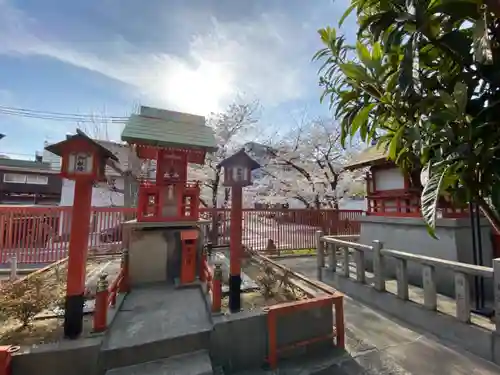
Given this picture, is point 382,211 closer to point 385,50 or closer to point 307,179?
point 385,50

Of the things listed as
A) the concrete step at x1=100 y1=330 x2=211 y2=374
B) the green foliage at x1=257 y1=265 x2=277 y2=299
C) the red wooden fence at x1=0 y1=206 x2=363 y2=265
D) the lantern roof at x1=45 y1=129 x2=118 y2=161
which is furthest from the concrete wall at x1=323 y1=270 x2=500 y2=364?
the lantern roof at x1=45 y1=129 x2=118 y2=161

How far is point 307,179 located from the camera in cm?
1407

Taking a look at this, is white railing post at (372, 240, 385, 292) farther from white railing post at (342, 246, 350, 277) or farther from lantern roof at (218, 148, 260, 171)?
lantern roof at (218, 148, 260, 171)

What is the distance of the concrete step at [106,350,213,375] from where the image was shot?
283 centimetres

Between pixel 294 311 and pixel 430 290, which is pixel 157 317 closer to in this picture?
pixel 294 311

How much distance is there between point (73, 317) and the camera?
3029 mm

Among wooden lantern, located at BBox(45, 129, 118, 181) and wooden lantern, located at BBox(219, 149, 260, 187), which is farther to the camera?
wooden lantern, located at BBox(219, 149, 260, 187)

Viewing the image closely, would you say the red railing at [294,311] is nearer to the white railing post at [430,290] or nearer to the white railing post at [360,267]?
the white railing post at [430,290]

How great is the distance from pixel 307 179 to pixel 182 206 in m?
9.61

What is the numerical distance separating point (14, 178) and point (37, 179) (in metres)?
1.47

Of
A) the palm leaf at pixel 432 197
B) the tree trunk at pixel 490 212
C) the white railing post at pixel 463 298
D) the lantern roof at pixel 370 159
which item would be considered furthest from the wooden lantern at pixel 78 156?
the lantern roof at pixel 370 159

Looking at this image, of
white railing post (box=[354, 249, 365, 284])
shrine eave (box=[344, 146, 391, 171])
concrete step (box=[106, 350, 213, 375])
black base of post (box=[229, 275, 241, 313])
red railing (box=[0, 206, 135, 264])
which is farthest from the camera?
red railing (box=[0, 206, 135, 264])

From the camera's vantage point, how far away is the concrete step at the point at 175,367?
2.83 m

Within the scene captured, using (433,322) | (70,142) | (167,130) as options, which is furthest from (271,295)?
(167,130)
